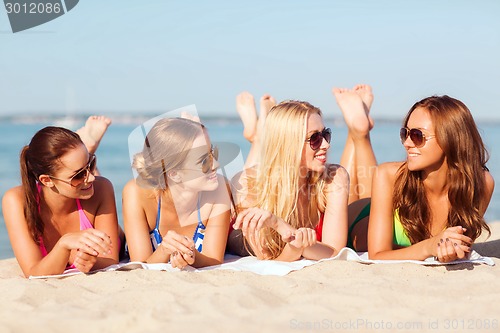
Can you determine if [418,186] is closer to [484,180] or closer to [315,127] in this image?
[484,180]

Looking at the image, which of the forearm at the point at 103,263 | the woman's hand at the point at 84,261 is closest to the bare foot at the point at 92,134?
the forearm at the point at 103,263

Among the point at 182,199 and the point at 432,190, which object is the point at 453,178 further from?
the point at 182,199

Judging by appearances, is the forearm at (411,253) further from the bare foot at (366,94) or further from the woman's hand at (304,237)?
the bare foot at (366,94)

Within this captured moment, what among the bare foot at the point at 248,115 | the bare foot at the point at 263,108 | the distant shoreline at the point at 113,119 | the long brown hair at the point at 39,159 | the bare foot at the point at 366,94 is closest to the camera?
the long brown hair at the point at 39,159

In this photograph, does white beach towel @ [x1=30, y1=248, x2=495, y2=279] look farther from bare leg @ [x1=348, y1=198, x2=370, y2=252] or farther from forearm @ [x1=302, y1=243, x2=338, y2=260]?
bare leg @ [x1=348, y1=198, x2=370, y2=252]

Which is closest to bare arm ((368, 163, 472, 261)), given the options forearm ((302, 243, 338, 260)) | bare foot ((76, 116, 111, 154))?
forearm ((302, 243, 338, 260))

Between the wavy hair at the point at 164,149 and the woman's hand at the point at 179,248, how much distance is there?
2.14 ft

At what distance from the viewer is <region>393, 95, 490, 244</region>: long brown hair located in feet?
15.1

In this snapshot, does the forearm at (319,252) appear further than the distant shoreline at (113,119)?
No

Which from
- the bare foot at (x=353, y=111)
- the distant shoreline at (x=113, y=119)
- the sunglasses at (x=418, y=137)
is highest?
the sunglasses at (x=418, y=137)

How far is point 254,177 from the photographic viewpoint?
5246mm

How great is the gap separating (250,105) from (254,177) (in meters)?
2.12

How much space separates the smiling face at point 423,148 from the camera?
4.64m

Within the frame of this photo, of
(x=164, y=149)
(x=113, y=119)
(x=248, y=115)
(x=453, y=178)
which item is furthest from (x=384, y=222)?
(x=113, y=119)
